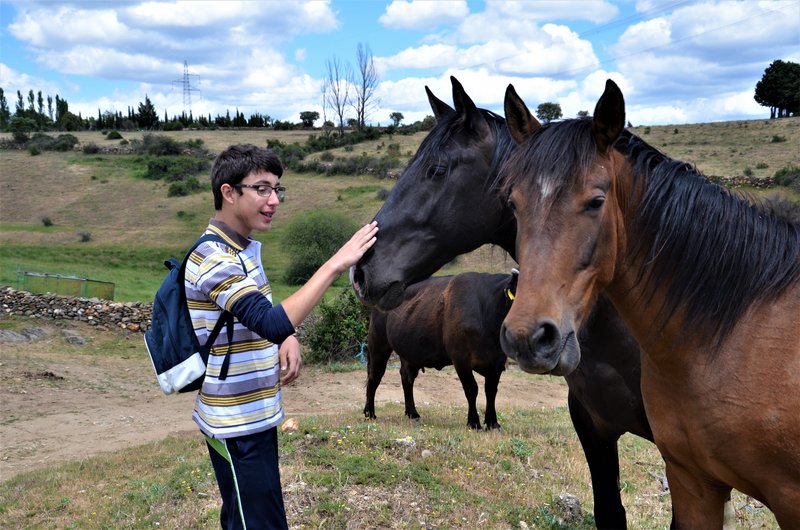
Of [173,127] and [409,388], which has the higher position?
[173,127]

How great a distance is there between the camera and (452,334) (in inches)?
378

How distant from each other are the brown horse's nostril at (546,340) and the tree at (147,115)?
91.7m

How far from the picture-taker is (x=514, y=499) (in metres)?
5.42

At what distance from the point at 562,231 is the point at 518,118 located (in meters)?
0.77

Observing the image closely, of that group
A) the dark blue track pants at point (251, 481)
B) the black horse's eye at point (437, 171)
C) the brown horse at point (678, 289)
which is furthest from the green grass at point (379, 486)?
the black horse's eye at point (437, 171)

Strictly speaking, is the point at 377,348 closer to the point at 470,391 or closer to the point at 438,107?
the point at 470,391

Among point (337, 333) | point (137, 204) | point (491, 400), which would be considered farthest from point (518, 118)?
point (137, 204)

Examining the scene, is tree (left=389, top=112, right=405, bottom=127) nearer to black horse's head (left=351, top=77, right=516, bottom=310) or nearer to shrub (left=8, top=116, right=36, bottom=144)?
shrub (left=8, top=116, right=36, bottom=144)

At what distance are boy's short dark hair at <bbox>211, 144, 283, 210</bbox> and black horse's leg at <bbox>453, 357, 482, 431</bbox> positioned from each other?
6.61 m

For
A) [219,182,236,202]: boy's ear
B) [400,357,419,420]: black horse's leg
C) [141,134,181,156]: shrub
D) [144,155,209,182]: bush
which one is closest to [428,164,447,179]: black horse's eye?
[219,182,236,202]: boy's ear

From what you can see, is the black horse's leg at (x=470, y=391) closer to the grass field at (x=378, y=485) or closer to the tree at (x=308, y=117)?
the grass field at (x=378, y=485)

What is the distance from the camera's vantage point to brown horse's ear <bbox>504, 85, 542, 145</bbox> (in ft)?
9.06

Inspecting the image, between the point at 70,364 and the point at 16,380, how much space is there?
6.12ft

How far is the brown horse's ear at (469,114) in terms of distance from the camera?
3.43 m
